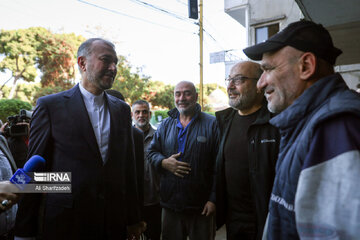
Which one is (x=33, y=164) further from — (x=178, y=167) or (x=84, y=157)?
(x=178, y=167)

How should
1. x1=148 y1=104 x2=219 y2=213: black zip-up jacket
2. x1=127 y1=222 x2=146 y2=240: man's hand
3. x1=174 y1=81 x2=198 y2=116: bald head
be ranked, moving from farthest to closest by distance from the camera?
1. x1=174 y1=81 x2=198 y2=116: bald head
2. x1=148 y1=104 x2=219 y2=213: black zip-up jacket
3. x1=127 y1=222 x2=146 y2=240: man's hand

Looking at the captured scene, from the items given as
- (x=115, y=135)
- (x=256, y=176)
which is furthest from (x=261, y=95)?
(x=115, y=135)

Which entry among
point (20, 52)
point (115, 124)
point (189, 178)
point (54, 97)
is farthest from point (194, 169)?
point (20, 52)

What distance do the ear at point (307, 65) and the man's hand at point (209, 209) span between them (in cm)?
200

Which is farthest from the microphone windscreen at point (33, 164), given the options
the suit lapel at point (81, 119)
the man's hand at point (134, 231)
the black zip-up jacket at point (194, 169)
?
the black zip-up jacket at point (194, 169)

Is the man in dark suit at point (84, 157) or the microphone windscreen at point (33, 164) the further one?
the man in dark suit at point (84, 157)

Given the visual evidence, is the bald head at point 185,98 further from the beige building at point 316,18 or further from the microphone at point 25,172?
the microphone at point 25,172

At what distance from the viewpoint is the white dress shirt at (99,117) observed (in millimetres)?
2115

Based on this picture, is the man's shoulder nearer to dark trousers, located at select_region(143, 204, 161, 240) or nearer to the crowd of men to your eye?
the crowd of men

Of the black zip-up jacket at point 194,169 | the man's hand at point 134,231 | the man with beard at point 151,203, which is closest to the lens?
the man's hand at point 134,231

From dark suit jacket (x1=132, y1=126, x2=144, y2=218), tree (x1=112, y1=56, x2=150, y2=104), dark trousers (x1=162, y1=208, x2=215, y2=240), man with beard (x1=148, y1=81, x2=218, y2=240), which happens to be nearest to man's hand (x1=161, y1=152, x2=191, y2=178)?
man with beard (x1=148, y1=81, x2=218, y2=240)

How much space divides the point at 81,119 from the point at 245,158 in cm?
147

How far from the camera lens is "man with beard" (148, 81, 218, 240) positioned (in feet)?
10.1

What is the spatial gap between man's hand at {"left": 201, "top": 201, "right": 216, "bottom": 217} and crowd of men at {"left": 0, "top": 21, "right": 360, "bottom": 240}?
0.4 inches
